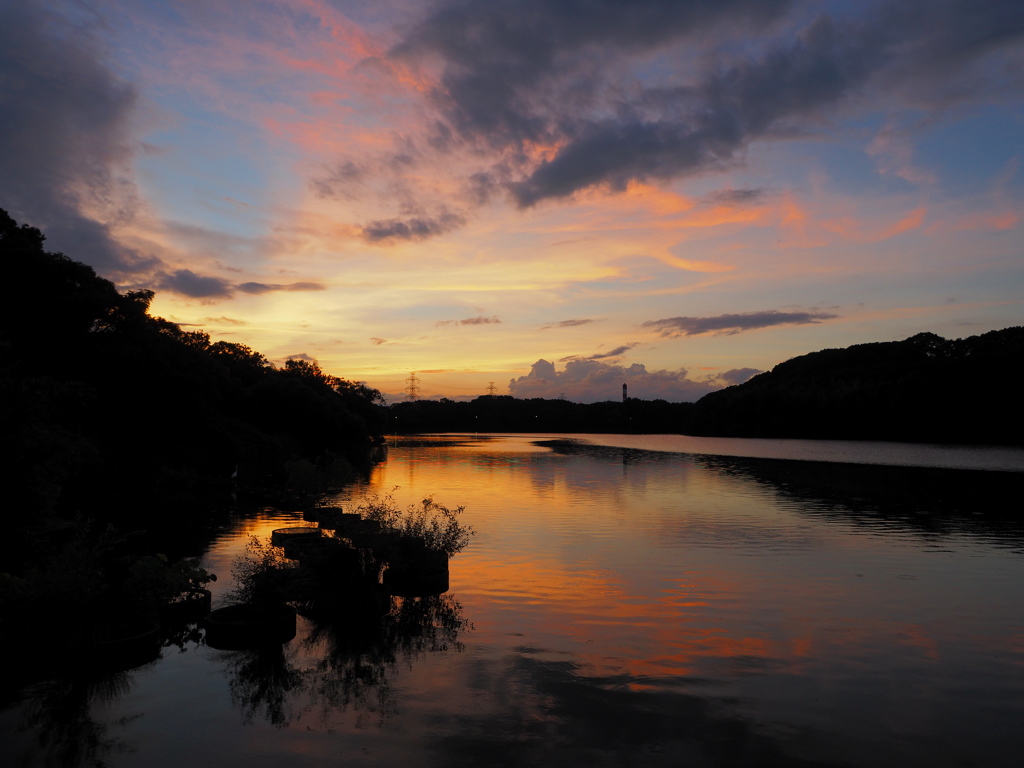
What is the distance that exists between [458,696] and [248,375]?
9867 cm

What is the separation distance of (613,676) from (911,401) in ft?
457

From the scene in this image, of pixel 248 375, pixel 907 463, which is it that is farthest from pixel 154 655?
pixel 248 375

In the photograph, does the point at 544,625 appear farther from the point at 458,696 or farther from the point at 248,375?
the point at 248,375

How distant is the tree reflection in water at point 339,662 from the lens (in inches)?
388

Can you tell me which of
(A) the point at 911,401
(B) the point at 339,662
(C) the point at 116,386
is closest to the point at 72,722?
(B) the point at 339,662

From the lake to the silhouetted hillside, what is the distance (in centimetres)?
11543

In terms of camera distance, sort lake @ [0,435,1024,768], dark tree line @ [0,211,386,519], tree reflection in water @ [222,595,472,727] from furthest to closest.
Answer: dark tree line @ [0,211,386,519] < tree reflection in water @ [222,595,472,727] < lake @ [0,435,1024,768]

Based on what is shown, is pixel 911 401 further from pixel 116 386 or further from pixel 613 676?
pixel 613 676

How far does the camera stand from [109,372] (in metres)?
39.7

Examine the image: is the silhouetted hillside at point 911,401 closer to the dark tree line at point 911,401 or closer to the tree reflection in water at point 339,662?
the dark tree line at point 911,401

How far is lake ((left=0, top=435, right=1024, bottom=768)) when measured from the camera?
8.60m

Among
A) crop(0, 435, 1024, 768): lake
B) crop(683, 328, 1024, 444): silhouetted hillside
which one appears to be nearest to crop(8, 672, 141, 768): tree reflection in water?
crop(0, 435, 1024, 768): lake

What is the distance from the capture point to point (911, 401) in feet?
427

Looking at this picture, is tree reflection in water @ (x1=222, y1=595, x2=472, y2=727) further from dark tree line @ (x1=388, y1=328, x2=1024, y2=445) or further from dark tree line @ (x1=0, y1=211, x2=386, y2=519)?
dark tree line @ (x1=388, y1=328, x2=1024, y2=445)
